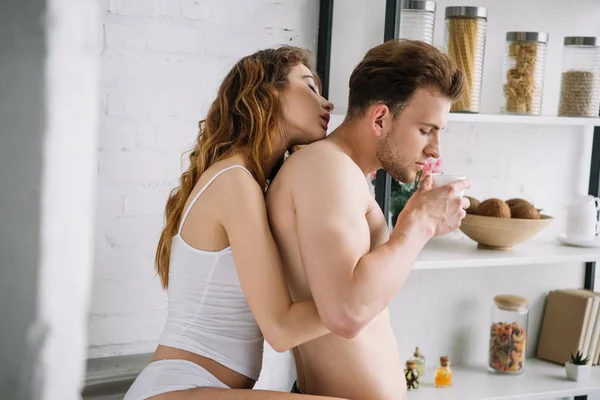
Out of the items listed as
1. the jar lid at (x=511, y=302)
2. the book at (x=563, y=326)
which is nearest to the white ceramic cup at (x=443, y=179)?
the jar lid at (x=511, y=302)

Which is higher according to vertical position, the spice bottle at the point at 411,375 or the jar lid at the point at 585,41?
the jar lid at the point at 585,41

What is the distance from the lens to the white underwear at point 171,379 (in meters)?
1.57

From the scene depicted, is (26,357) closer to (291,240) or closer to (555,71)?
(291,240)

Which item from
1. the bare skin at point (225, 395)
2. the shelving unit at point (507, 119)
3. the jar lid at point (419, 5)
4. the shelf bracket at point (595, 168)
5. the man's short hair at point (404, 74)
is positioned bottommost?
the bare skin at point (225, 395)

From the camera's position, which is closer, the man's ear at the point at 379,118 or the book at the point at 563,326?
the man's ear at the point at 379,118

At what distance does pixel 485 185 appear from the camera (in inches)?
110

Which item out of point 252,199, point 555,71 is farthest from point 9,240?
point 555,71

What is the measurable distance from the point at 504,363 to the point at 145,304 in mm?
1212

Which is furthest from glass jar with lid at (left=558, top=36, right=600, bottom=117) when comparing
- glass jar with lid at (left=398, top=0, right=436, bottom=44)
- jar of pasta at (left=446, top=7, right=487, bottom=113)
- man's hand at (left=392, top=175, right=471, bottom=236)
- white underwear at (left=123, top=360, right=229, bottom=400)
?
white underwear at (left=123, top=360, right=229, bottom=400)

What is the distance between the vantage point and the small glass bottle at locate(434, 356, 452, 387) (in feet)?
8.50

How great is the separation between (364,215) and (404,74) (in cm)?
33

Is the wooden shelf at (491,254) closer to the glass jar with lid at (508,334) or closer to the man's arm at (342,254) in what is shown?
the glass jar with lid at (508,334)

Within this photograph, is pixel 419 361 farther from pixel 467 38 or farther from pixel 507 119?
pixel 467 38

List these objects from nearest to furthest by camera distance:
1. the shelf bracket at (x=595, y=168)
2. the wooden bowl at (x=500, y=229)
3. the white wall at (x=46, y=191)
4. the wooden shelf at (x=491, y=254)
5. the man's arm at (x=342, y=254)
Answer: the man's arm at (x=342, y=254), the white wall at (x=46, y=191), the wooden shelf at (x=491, y=254), the wooden bowl at (x=500, y=229), the shelf bracket at (x=595, y=168)
